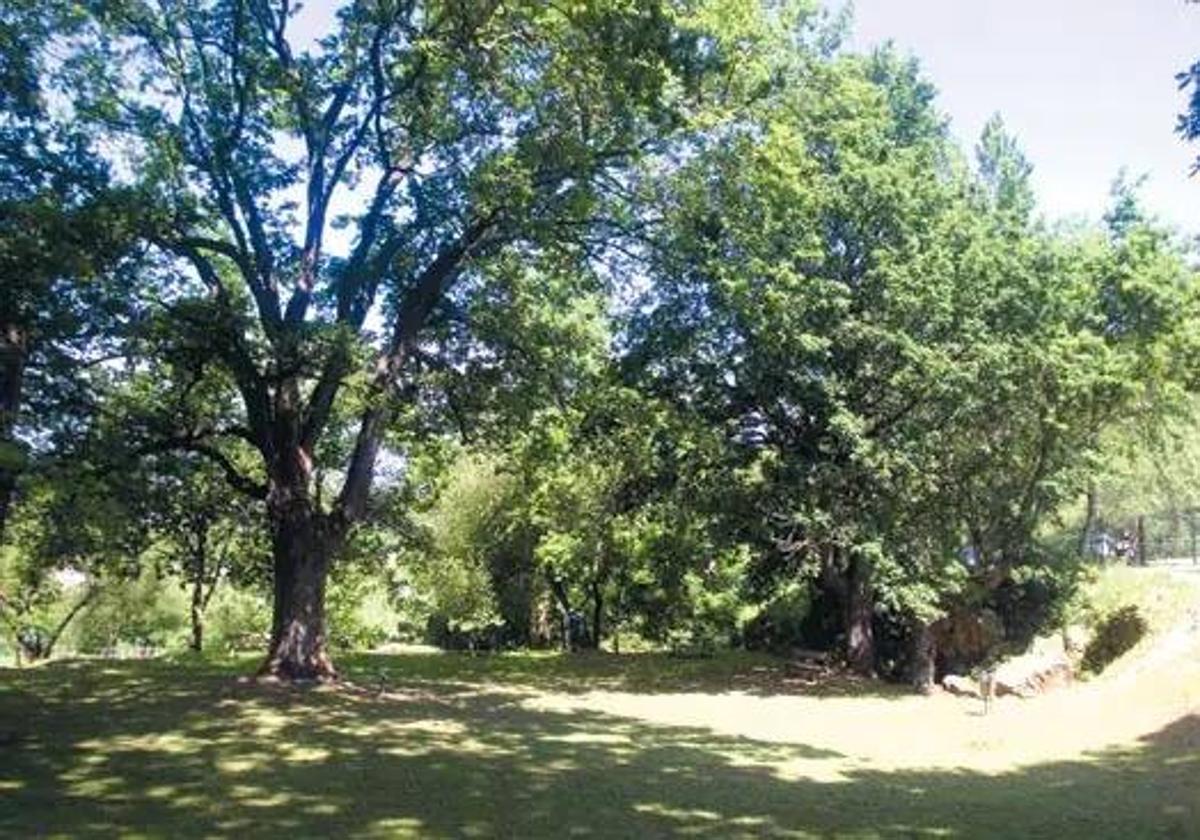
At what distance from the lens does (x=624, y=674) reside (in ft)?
84.5

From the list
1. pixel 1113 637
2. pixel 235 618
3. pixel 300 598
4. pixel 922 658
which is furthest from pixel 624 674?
pixel 235 618

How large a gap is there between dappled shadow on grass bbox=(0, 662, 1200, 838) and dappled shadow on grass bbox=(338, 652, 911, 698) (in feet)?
20.9

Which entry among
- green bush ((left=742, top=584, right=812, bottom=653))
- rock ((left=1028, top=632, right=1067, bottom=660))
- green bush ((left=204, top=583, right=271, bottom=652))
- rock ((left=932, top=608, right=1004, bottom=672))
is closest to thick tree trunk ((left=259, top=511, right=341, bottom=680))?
rock ((left=1028, top=632, right=1067, bottom=660))

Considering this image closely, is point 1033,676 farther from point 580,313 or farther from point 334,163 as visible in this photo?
point 334,163

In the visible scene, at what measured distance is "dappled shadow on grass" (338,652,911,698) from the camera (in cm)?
2231

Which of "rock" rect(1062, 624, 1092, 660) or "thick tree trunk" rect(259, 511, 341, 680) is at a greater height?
"thick tree trunk" rect(259, 511, 341, 680)

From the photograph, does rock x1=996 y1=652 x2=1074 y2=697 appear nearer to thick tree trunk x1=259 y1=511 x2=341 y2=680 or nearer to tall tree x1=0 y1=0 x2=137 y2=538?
thick tree trunk x1=259 y1=511 x2=341 y2=680

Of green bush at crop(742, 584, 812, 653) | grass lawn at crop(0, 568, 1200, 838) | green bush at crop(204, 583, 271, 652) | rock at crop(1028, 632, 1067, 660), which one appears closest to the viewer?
grass lawn at crop(0, 568, 1200, 838)

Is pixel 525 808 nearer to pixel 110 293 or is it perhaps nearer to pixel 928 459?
pixel 110 293

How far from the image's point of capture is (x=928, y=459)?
78.4 ft

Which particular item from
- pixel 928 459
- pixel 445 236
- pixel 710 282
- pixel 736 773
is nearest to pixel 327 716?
pixel 736 773

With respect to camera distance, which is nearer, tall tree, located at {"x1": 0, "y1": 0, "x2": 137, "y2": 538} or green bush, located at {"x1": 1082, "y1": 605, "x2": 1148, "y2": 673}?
tall tree, located at {"x1": 0, "y1": 0, "x2": 137, "y2": 538}

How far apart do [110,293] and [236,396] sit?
775 cm

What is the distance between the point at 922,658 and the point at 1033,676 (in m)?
3.93
